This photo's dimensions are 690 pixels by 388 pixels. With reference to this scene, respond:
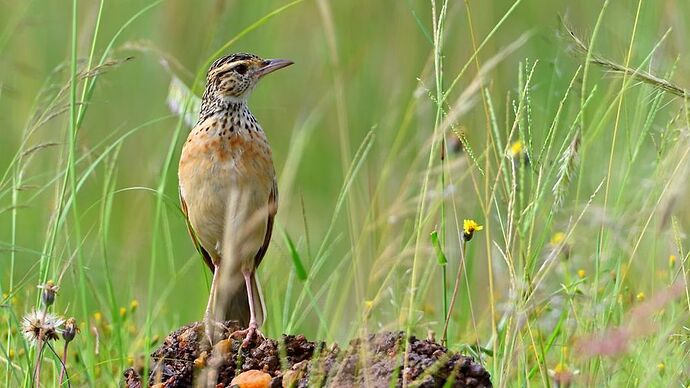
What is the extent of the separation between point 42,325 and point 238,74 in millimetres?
2384

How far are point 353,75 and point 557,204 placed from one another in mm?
5084

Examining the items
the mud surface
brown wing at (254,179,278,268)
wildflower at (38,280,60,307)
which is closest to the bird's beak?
brown wing at (254,179,278,268)

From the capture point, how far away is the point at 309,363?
450 centimetres

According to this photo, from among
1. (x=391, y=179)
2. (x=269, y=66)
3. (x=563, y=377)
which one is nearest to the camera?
(x=563, y=377)

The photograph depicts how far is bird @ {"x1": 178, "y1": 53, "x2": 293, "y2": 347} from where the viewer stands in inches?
251

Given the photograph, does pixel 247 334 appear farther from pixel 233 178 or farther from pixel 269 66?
pixel 269 66

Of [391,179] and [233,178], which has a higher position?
[391,179]

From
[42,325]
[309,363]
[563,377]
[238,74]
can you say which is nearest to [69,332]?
[42,325]

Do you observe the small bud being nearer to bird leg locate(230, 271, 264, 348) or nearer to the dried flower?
bird leg locate(230, 271, 264, 348)

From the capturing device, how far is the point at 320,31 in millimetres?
10656

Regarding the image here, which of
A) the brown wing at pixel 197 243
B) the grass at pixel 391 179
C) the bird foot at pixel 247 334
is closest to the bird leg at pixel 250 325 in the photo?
the bird foot at pixel 247 334

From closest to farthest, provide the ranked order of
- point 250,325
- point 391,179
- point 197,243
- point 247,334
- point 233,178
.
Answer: point 247,334
point 250,325
point 233,178
point 197,243
point 391,179

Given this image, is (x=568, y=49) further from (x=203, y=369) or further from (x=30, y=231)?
(x=30, y=231)

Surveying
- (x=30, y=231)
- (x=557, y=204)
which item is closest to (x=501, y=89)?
(x=30, y=231)
